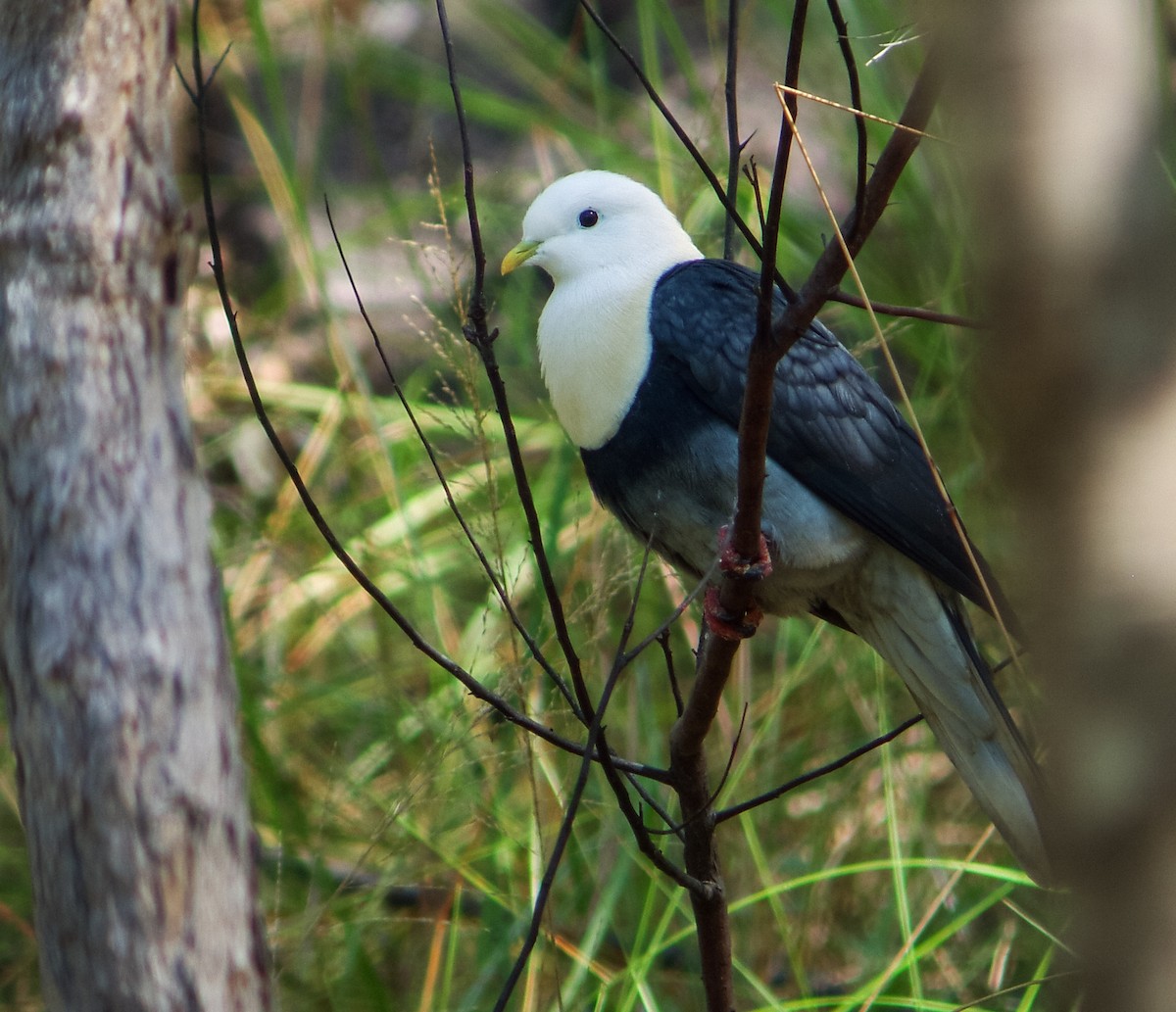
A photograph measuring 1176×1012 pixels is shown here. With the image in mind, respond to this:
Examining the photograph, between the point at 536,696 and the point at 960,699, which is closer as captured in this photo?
the point at 960,699

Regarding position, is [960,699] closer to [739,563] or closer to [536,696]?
[739,563]

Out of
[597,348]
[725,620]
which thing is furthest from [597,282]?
[725,620]

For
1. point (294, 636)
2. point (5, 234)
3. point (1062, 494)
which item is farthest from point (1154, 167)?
point (294, 636)

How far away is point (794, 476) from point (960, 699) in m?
0.43

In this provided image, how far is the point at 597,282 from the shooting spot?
2.29 m

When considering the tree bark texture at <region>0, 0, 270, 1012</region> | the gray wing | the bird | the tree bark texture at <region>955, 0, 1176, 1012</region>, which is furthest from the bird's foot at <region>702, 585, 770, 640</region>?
the tree bark texture at <region>955, 0, 1176, 1012</region>

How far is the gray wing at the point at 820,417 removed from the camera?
2.12 meters

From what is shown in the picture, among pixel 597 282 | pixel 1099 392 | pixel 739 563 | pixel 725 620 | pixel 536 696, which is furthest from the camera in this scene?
pixel 536 696

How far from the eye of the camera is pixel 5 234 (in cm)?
181

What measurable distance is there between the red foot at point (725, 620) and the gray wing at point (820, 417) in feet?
0.84

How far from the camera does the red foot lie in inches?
69.6

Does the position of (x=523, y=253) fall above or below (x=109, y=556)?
above

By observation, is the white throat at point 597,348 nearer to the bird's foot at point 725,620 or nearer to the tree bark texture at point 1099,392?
the bird's foot at point 725,620

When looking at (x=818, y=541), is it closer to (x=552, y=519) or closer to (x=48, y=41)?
(x=552, y=519)
